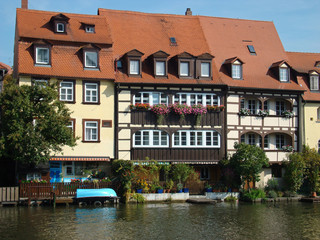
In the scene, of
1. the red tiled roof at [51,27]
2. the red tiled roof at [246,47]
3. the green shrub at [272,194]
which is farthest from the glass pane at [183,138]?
the red tiled roof at [51,27]

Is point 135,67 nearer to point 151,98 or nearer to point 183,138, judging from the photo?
point 151,98

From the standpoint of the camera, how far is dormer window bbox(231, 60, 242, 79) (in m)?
38.2

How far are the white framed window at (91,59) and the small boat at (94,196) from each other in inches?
370

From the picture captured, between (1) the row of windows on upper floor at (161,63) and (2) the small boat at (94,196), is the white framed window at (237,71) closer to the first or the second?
(1) the row of windows on upper floor at (161,63)

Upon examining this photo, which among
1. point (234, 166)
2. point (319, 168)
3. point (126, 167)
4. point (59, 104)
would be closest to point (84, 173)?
point (126, 167)

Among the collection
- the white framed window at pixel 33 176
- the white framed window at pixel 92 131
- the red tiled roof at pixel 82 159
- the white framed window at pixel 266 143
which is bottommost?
the white framed window at pixel 33 176

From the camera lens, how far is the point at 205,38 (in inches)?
1602

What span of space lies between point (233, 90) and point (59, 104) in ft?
45.6

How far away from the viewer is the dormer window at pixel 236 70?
38.2m

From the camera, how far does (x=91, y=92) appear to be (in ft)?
115

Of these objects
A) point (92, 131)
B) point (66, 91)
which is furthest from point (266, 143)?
point (66, 91)

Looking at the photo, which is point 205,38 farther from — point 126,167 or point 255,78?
point 126,167

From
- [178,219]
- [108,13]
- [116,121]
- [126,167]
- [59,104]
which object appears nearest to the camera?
[178,219]

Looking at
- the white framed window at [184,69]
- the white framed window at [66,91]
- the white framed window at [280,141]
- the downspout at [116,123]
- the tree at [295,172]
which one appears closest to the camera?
the white framed window at [66,91]
